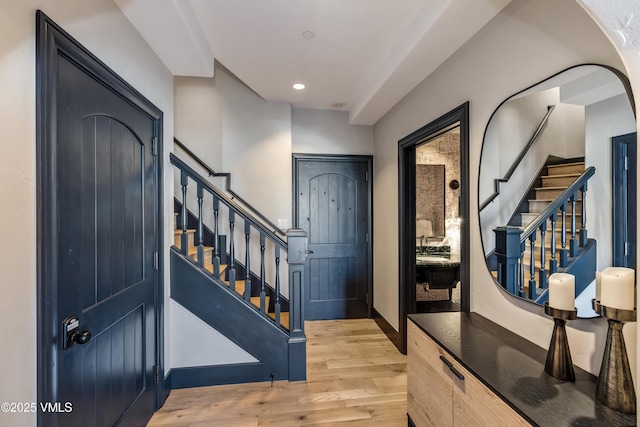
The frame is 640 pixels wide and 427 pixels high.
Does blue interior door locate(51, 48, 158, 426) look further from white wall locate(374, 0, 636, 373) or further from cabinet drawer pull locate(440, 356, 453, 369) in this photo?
white wall locate(374, 0, 636, 373)

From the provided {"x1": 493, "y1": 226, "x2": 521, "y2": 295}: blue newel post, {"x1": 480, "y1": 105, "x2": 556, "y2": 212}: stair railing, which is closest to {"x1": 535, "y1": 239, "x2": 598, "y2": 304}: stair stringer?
{"x1": 493, "y1": 226, "x2": 521, "y2": 295}: blue newel post

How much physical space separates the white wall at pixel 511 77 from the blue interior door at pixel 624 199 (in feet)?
0.87

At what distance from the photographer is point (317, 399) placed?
216 cm

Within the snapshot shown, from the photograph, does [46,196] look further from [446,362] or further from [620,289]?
[620,289]

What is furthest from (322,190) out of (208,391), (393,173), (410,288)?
(208,391)

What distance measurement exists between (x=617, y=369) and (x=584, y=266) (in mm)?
374

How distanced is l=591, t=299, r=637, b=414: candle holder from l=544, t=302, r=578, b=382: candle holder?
127 millimetres

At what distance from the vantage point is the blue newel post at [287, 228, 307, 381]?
2.38 meters

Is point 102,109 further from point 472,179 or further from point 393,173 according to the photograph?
point 393,173

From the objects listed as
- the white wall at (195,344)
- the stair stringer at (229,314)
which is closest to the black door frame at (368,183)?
the stair stringer at (229,314)

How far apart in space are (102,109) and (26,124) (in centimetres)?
50

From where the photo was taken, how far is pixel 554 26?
1.26 metres

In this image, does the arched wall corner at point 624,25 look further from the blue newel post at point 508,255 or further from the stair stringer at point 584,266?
the blue newel post at point 508,255

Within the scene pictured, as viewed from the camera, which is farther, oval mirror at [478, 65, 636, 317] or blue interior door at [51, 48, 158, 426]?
blue interior door at [51, 48, 158, 426]
